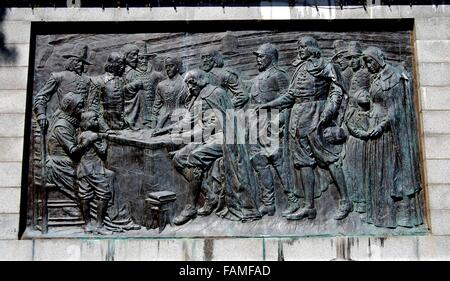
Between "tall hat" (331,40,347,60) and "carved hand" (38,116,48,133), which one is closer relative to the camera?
"carved hand" (38,116,48,133)

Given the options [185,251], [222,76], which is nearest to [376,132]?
[222,76]

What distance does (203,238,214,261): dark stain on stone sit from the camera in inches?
421

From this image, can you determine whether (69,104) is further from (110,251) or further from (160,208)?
(110,251)

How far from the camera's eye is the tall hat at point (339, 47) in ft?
37.6

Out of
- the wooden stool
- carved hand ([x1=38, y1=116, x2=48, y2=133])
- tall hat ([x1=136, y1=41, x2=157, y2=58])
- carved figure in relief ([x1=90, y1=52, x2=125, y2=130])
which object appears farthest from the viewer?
tall hat ([x1=136, y1=41, x2=157, y2=58])

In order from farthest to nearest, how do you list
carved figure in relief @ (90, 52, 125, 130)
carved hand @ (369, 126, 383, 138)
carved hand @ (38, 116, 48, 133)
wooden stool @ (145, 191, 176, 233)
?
carved figure in relief @ (90, 52, 125, 130), carved hand @ (38, 116, 48, 133), carved hand @ (369, 126, 383, 138), wooden stool @ (145, 191, 176, 233)

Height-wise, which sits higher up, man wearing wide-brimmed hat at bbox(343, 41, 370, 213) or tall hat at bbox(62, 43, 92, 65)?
tall hat at bbox(62, 43, 92, 65)

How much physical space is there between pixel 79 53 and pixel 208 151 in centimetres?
283

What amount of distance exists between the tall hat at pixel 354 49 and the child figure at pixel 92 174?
14.7ft

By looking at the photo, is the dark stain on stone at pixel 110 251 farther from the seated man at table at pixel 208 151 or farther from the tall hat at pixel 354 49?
the tall hat at pixel 354 49

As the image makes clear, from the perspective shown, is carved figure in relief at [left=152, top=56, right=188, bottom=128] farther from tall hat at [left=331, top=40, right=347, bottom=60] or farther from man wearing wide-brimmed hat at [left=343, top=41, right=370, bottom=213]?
man wearing wide-brimmed hat at [left=343, top=41, right=370, bottom=213]

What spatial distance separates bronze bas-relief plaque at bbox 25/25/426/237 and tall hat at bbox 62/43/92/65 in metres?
0.02

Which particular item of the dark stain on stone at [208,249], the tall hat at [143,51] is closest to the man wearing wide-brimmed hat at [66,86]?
the tall hat at [143,51]

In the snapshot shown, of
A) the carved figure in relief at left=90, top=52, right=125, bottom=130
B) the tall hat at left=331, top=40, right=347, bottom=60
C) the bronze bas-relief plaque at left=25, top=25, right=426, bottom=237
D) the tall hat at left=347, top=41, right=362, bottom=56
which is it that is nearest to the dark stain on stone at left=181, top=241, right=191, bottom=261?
the bronze bas-relief plaque at left=25, top=25, right=426, bottom=237
